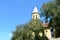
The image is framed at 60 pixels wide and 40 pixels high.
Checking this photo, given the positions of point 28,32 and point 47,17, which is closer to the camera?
point 47,17

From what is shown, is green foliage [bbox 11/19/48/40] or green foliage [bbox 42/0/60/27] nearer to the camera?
green foliage [bbox 42/0/60/27]

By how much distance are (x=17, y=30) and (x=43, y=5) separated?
21.3m

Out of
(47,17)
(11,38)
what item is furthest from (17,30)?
(47,17)

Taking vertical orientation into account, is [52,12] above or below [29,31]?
above

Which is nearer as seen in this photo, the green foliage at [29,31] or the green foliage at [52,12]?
the green foliage at [52,12]

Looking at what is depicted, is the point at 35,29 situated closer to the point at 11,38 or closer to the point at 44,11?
the point at 44,11

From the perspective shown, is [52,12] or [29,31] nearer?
[52,12]

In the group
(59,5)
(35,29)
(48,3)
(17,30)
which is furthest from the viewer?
(17,30)

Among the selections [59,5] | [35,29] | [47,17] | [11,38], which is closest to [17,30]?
[11,38]

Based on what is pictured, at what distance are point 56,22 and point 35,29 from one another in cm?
823

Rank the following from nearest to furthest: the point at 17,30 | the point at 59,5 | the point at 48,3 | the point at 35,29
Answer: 1. the point at 59,5
2. the point at 48,3
3. the point at 35,29
4. the point at 17,30

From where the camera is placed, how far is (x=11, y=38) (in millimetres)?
61469

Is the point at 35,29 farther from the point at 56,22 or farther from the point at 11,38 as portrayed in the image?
the point at 11,38

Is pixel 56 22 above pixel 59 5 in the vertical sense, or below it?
below
